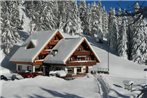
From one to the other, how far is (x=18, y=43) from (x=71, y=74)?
3269cm

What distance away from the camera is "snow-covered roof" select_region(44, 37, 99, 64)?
5731 centimetres

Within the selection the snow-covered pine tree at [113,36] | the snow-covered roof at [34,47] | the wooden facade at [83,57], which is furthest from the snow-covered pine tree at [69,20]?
the wooden facade at [83,57]

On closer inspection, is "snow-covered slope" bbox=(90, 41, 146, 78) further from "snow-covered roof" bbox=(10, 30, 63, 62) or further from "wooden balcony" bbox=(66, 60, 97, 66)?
"snow-covered roof" bbox=(10, 30, 63, 62)

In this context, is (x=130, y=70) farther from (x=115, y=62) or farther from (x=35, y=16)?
(x=35, y=16)

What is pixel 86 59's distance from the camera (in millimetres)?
60688

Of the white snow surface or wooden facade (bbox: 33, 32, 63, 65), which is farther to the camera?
wooden facade (bbox: 33, 32, 63, 65)

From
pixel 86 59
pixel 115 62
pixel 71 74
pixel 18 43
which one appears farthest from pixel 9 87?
pixel 115 62

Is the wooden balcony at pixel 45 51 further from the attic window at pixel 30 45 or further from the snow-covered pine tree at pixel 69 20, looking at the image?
the snow-covered pine tree at pixel 69 20

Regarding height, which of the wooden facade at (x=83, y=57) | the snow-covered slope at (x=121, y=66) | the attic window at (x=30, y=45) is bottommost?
the snow-covered slope at (x=121, y=66)

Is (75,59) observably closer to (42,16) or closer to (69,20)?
(42,16)

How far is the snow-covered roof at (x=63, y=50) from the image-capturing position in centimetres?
5731

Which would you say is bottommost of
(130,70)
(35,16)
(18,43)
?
(130,70)

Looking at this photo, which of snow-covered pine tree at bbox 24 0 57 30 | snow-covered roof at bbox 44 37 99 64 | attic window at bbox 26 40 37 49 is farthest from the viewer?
snow-covered pine tree at bbox 24 0 57 30

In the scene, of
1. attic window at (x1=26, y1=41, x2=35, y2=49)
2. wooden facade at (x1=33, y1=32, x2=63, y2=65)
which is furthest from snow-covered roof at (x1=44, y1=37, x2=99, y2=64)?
attic window at (x1=26, y1=41, x2=35, y2=49)
